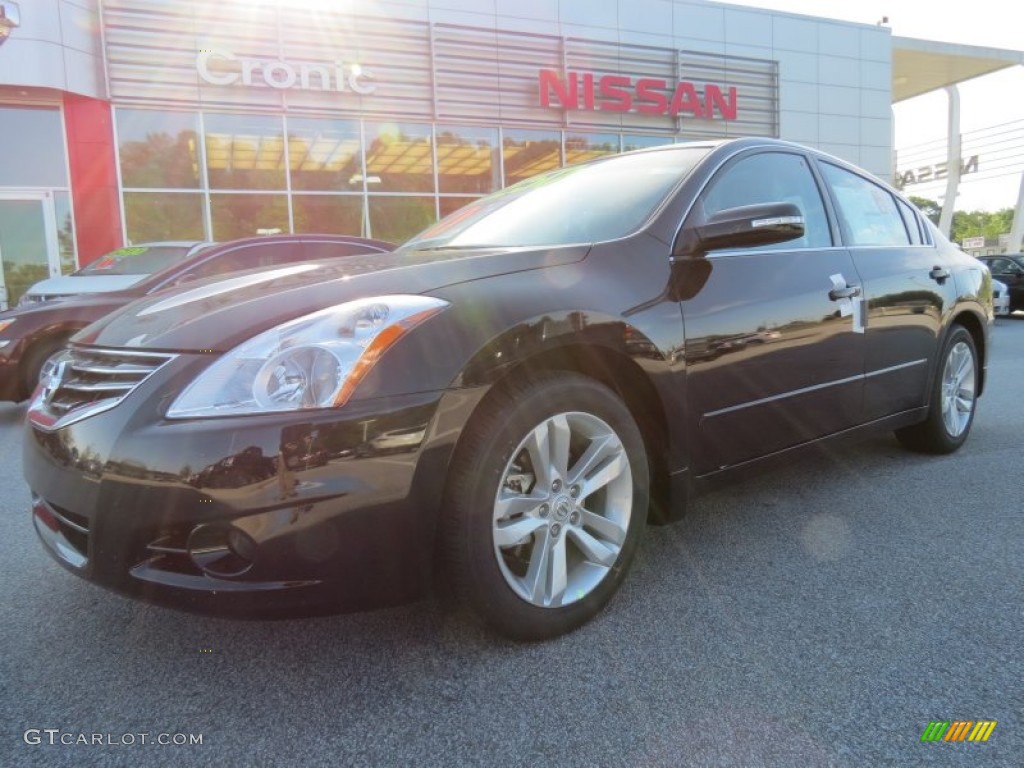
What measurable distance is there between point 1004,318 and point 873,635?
18.7 m

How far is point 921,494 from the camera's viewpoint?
11.3ft

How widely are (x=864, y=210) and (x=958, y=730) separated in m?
2.65

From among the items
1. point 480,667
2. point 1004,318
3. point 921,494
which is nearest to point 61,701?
point 480,667

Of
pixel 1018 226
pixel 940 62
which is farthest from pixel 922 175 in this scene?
pixel 940 62

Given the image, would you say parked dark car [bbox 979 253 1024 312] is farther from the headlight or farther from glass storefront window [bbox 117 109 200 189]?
the headlight

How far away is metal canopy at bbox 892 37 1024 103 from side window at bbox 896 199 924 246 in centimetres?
2058

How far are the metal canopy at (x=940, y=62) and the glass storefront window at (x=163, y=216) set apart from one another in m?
19.3

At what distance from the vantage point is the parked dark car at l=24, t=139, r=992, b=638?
172cm

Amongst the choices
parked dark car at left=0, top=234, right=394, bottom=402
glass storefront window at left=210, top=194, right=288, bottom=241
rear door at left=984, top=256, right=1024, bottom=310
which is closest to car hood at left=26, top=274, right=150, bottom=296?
parked dark car at left=0, top=234, right=394, bottom=402

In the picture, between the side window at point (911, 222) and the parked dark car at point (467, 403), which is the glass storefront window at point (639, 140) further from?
the parked dark car at point (467, 403)

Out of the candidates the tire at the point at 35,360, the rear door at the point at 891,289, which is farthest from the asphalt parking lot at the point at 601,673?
the tire at the point at 35,360

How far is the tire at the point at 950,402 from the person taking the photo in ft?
13.0

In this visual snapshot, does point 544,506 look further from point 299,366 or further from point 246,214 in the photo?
point 246,214

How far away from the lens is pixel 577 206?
285 cm
